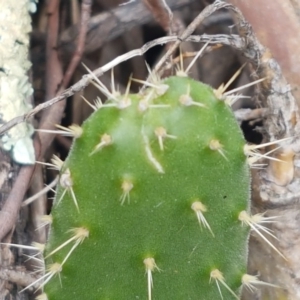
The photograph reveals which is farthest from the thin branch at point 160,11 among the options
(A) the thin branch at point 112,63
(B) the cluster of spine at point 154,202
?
(B) the cluster of spine at point 154,202

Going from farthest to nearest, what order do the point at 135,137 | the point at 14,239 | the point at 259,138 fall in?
the point at 259,138
the point at 14,239
the point at 135,137

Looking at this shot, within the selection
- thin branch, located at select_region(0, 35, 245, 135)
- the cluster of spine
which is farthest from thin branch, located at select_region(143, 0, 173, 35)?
the cluster of spine

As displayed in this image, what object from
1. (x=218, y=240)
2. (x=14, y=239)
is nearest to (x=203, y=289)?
(x=218, y=240)

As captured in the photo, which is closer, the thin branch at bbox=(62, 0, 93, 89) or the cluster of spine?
the cluster of spine

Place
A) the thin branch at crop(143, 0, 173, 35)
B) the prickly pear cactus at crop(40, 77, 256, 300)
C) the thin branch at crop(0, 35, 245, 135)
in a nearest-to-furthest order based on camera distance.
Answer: the prickly pear cactus at crop(40, 77, 256, 300) → the thin branch at crop(0, 35, 245, 135) → the thin branch at crop(143, 0, 173, 35)

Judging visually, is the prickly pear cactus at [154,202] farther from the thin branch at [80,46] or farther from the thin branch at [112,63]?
the thin branch at [80,46]

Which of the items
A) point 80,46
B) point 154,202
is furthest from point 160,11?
point 154,202

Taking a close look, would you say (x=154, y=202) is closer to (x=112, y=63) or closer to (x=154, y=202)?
(x=154, y=202)

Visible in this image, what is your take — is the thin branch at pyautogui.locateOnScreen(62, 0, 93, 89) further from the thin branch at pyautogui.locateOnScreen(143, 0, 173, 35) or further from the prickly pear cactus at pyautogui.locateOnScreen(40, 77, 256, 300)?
the prickly pear cactus at pyautogui.locateOnScreen(40, 77, 256, 300)

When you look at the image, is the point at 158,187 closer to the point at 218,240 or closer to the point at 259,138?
the point at 218,240
